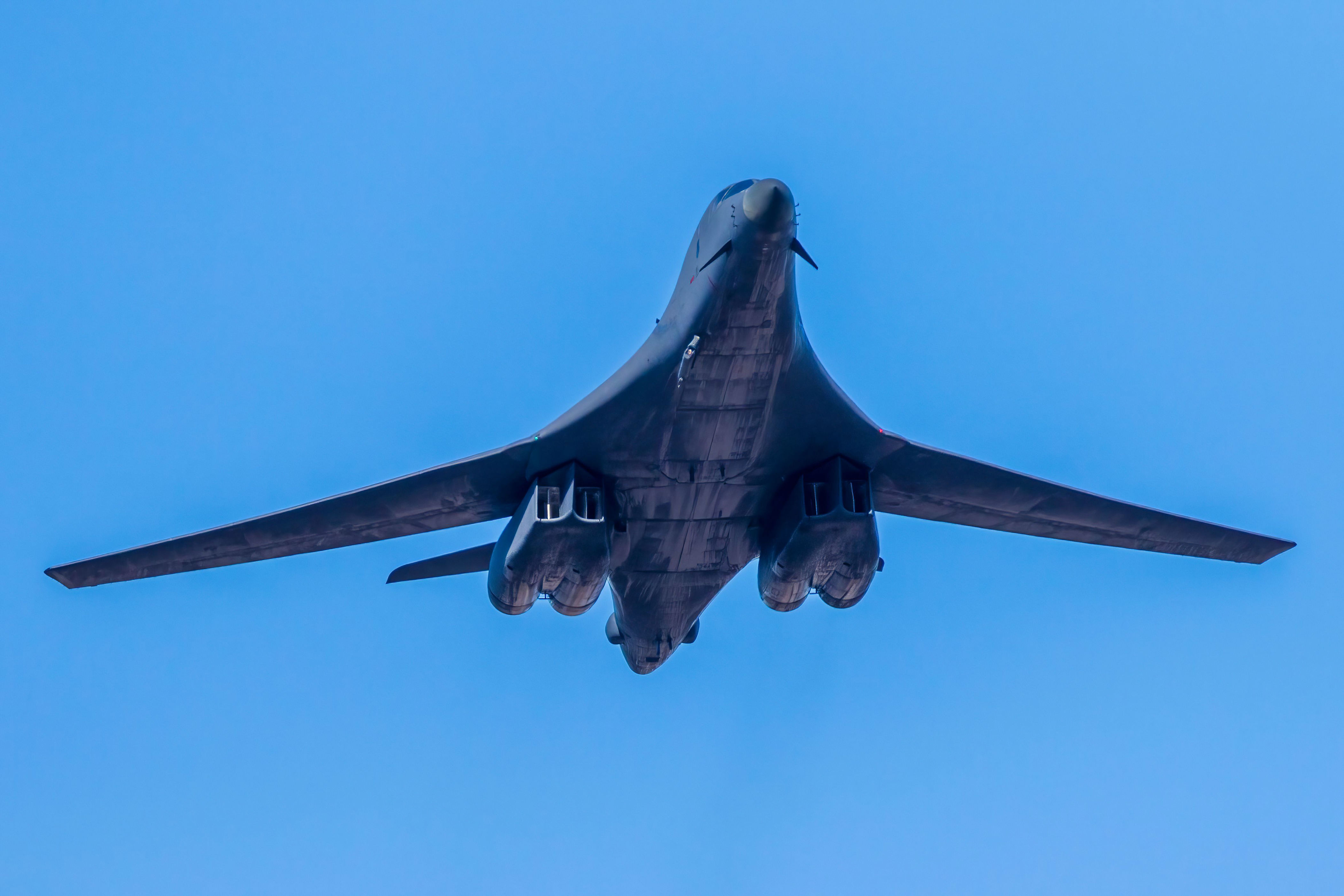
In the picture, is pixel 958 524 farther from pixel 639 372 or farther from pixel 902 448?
pixel 639 372

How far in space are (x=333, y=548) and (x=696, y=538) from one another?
7.81 metres

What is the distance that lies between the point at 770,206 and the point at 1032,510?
11112 mm

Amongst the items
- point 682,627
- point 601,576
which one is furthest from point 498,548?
point 682,627

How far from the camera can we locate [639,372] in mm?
24094

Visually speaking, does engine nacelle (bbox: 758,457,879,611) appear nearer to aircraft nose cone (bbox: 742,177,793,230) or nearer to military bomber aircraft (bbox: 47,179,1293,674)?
military bomber aircraft (bbox: 47,179,1293,674)

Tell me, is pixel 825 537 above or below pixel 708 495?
below

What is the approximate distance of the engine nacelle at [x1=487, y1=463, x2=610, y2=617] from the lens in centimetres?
2469

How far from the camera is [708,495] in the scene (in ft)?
87.1

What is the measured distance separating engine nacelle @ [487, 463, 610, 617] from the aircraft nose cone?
6732mm

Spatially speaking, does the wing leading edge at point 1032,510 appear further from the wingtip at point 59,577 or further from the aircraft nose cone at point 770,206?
the wingtip at point 59,577

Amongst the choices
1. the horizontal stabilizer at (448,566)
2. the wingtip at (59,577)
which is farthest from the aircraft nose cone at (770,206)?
the wingtip at (59,577)

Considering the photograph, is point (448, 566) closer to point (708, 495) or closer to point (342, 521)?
point (342, 521)

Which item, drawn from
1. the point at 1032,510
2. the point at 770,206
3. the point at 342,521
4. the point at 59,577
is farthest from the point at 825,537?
the point at 59,577

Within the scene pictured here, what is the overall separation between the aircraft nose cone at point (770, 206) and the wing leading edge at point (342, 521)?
6.79 meters
